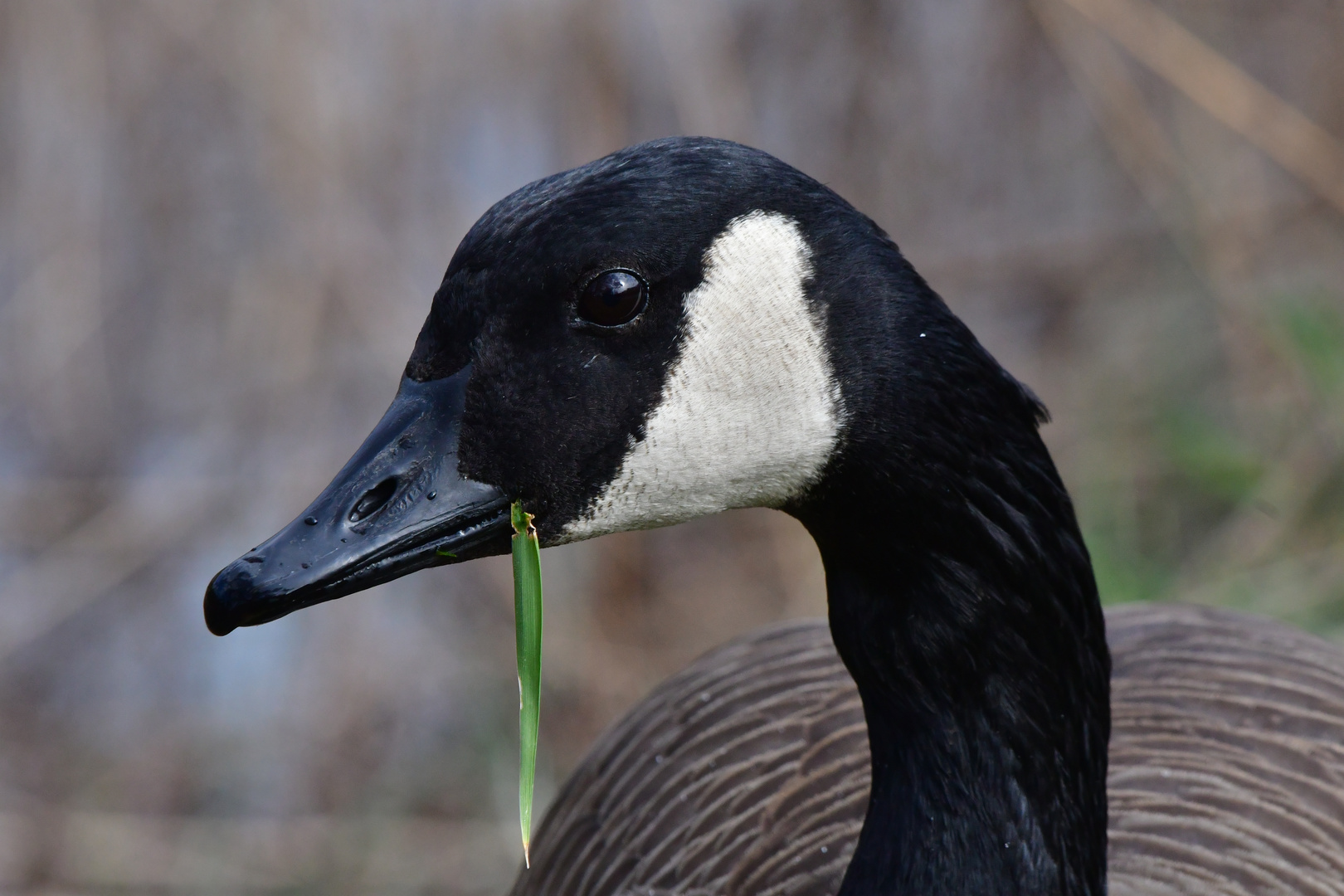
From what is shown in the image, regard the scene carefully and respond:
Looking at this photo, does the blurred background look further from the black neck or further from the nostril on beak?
the nostril on beak

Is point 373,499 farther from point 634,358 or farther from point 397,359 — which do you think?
point 397,359

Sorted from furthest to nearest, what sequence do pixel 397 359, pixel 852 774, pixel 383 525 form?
pixel 397 359, pixel 852 774, pixel 383 525

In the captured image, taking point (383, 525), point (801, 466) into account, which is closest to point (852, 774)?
point (801, 466)

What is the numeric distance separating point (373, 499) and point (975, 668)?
2.84 ft

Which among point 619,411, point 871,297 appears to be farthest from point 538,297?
point 871,297

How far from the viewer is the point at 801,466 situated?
1841mm

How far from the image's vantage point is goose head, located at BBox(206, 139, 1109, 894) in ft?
5.73

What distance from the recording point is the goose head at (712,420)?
5.73ft

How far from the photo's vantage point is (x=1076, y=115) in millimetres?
5551

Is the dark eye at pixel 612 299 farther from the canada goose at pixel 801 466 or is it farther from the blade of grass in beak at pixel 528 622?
the blade of grass in beak at pixel 528 622

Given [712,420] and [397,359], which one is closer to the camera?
[712,420]

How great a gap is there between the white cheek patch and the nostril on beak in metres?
0.28

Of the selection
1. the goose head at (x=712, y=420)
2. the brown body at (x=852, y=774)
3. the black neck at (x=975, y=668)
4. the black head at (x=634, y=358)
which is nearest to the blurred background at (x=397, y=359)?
the brown body at (x=852, y=774)

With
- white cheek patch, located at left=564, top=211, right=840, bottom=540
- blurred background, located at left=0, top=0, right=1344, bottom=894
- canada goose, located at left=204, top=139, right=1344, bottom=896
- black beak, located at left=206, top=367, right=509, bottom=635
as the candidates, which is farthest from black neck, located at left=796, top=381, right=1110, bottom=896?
blurred background, located at left=0, top=0, right=1344, bottom=894
